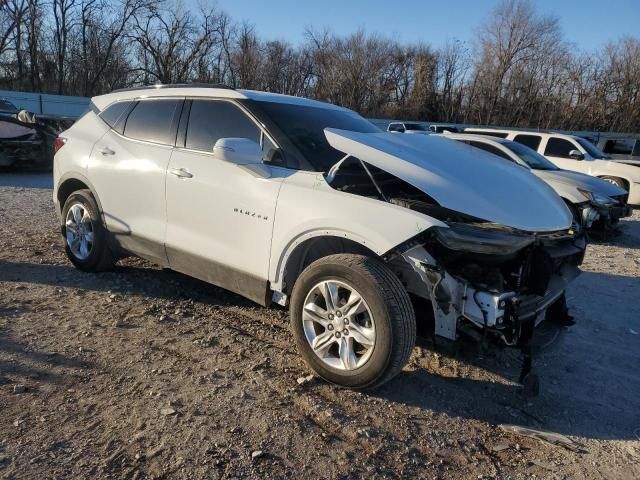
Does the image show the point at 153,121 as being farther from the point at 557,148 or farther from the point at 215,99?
the point at 557,148

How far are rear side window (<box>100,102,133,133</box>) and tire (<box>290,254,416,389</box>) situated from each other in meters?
2.70

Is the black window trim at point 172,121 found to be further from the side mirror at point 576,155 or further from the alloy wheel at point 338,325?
the side mirror at point 576,155

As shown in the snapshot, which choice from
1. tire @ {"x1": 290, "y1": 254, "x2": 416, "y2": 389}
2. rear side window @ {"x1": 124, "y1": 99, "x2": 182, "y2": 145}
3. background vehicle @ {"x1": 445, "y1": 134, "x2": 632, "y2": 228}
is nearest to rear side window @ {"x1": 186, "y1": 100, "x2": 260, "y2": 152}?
rear side window @ {"x1": 124, "y1": 99, "x2": 182, "y2": 145}

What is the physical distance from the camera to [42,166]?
40.9ft

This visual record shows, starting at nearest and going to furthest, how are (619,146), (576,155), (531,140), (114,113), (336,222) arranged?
(336,222), (114,113), (576,155), (531,140), (619,146)

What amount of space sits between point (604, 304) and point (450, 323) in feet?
10.6

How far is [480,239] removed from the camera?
290cm

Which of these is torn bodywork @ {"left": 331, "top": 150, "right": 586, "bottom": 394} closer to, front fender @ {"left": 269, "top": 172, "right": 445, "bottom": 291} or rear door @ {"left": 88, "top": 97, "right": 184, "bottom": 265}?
front fender @ {"left": 269, "top": 172, "right": 445, "bottom": 291}

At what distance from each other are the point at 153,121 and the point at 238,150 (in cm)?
149

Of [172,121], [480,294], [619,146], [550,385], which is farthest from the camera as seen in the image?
[619,146]

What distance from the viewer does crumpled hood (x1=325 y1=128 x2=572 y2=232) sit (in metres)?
3.12

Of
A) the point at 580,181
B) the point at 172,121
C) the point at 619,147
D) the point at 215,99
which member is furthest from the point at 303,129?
the point at 619,147

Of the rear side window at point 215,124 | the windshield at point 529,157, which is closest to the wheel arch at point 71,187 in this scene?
→ the rear side window at point 215,124

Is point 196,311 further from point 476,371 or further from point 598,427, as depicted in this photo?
point 598,427
